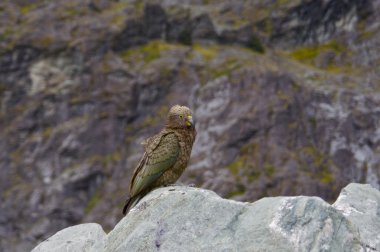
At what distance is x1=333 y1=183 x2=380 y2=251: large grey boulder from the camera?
54.5ft

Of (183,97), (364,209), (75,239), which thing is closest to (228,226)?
(364,209)

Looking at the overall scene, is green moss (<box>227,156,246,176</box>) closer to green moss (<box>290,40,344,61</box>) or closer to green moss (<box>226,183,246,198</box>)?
green moss (<box>226,183,246,198</box>)

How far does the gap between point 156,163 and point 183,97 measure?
8788 cm

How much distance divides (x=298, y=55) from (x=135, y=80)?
31.7 meters

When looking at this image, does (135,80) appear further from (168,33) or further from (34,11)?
(34,11)

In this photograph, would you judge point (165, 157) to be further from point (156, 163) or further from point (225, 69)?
point (225, 69)

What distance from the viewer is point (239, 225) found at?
1560 cm

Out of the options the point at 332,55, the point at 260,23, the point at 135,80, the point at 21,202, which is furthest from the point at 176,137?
the point at 260,23

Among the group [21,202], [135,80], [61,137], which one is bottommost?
[21,202]

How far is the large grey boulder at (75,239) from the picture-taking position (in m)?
18.9

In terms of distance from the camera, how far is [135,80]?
366 ft

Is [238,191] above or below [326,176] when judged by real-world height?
below

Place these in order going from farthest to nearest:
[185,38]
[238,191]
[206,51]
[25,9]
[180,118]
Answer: [25,9]
[185,38]
[206,51]
[238,191]
[180,118]

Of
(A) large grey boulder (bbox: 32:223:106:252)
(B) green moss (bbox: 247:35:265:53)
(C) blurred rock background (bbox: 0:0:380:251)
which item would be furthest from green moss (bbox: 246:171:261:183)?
(A) large grey boulder (bbox: 32:223:106:252)
